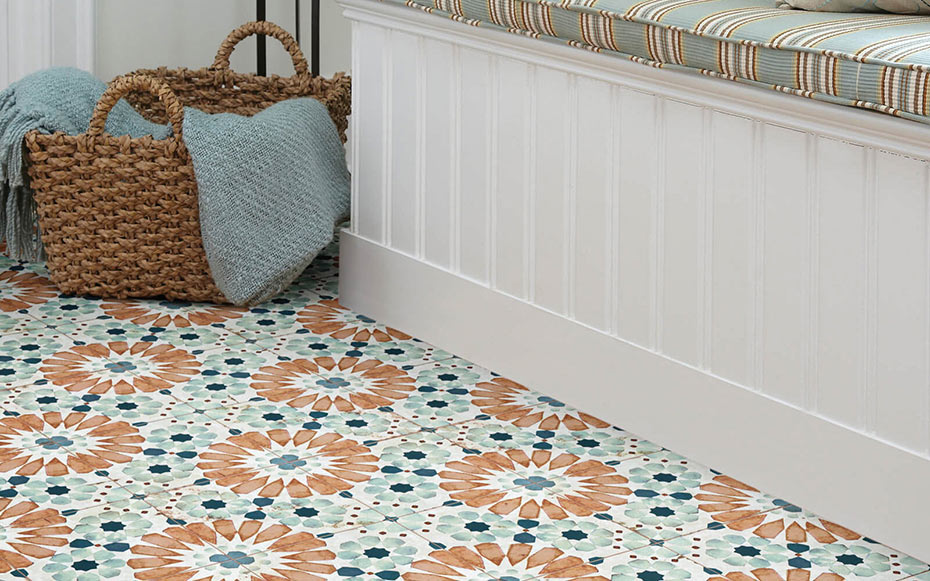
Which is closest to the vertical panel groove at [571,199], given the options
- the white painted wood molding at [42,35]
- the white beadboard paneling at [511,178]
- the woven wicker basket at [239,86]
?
the white beadboard paneling at [511,178]

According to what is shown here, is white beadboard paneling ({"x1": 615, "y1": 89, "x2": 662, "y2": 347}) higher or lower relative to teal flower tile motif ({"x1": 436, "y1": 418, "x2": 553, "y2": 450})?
higher

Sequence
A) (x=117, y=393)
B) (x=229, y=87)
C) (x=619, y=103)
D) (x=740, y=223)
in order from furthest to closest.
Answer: (x=229, y=87)
(x=117, y=393)
(x=619, y=103)
(x=740, y=223)

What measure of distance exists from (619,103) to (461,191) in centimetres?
43

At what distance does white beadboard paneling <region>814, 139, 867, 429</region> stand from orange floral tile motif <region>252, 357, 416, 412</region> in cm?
74

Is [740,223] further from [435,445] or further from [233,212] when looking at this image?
[233,212]

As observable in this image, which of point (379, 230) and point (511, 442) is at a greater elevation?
point (379, 230)

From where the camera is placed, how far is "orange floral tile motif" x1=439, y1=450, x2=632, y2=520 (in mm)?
1844

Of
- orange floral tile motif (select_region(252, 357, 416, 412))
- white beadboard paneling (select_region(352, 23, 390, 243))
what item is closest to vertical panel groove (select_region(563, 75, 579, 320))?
orange floral tile motif (select_region(252, 357, 416, 412))

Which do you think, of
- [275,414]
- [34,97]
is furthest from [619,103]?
[34,97]

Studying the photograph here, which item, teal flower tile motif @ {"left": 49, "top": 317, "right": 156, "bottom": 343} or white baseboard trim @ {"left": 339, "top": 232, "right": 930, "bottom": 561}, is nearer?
white baseboard trim @ {"left": 339, "top": 232, "right": 930, "bottom": 561}

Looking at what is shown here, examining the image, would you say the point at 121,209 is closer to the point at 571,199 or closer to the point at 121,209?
the point at 121,209

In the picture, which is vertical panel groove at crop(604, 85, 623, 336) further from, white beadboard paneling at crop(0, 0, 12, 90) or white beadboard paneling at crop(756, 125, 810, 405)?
white beadboard paneling at crop(0, 0, 12, 90)

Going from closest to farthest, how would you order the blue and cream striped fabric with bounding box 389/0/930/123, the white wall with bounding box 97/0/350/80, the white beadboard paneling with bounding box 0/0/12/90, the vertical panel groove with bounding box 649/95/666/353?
the blue and cream striped fabric with bounding box 389/0/930/123
the vertical panel groove with bounding box 649/95/666/353
the white beadboard paneling with bounding box 0/0/12/90
the white wall with bounding box 97/0/350/80

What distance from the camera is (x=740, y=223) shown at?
1862mm
